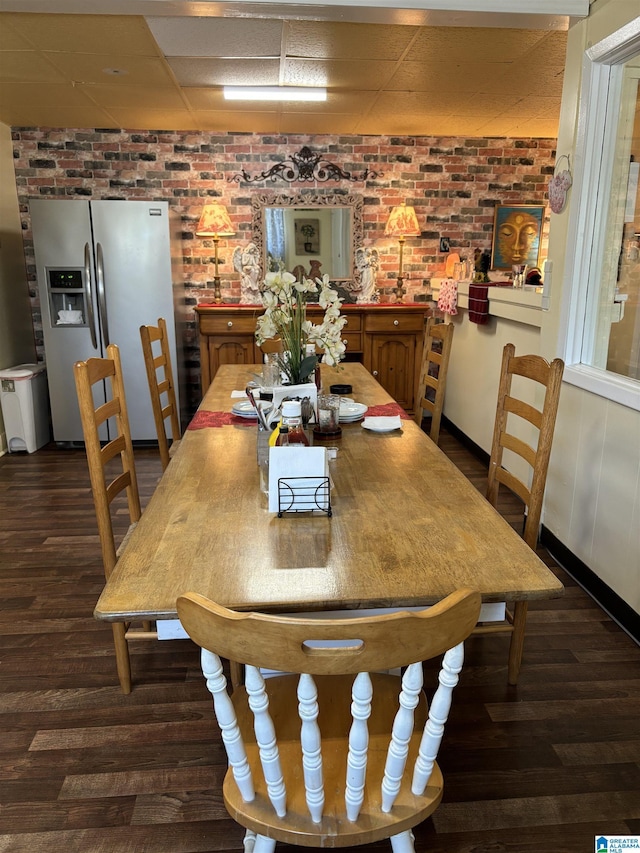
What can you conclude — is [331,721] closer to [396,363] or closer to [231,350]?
[231,350]

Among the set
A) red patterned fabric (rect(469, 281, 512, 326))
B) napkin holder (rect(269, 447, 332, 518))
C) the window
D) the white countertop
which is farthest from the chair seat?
red patterned fabric (rect(469, 281, 512, 326))

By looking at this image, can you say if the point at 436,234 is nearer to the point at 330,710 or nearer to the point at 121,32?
the point at 121,32

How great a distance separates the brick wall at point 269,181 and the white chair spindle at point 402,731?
15.2ft

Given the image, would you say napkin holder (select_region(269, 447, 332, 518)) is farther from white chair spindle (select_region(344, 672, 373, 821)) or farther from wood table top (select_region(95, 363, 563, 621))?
white chair spindle (select_region(344, 672, 373, 821))

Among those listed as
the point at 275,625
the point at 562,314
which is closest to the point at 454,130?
the point at 562,314

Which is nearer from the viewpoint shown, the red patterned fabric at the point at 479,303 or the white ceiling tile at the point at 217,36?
the white ceiling tile at the point at 217,36

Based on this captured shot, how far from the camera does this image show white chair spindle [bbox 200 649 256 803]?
3.11 feet

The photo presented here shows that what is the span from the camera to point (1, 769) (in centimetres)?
172

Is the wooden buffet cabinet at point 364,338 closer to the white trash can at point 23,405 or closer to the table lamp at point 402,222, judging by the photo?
the table lamp at point 402,222

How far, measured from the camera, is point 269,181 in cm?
507

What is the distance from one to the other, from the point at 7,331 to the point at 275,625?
15.4 ft

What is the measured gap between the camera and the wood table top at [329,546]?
116 cm

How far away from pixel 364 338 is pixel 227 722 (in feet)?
13.9

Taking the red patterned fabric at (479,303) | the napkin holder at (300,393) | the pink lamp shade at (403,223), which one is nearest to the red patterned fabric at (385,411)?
the napkin holder at (300,393)
